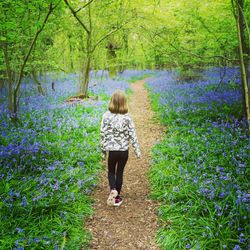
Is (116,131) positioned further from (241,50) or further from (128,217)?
(241,50)

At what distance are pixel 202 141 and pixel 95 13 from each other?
8972 mm

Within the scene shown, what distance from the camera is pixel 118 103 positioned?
473 centimetres

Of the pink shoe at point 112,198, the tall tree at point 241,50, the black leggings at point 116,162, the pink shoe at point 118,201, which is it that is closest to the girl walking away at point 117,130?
the black leggings at point 116,162

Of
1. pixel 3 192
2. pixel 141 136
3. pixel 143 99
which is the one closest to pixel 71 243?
pixel 3 192

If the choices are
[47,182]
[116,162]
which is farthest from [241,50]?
A: [47,182]

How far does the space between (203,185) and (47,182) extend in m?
2.76

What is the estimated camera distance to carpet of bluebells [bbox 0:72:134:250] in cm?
381

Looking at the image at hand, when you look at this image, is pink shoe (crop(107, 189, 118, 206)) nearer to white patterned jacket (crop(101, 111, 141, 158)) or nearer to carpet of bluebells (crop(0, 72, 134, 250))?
carpet of bluebells (crop(0, 72, 134, 250))

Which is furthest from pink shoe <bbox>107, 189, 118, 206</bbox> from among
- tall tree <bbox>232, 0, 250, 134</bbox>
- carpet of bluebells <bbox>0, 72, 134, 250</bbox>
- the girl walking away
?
tall tree <bbox>232, 0, 250, 134</bbox>

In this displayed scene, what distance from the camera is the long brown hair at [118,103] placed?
184 inches

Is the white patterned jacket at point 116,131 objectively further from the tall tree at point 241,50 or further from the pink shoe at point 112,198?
the tall tree at point 241,50

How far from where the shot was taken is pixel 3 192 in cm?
445

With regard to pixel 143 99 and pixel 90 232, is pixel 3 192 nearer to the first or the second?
pixel 90 232

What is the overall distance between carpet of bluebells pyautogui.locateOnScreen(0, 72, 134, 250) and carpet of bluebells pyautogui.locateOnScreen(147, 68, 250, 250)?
4.66 feet
